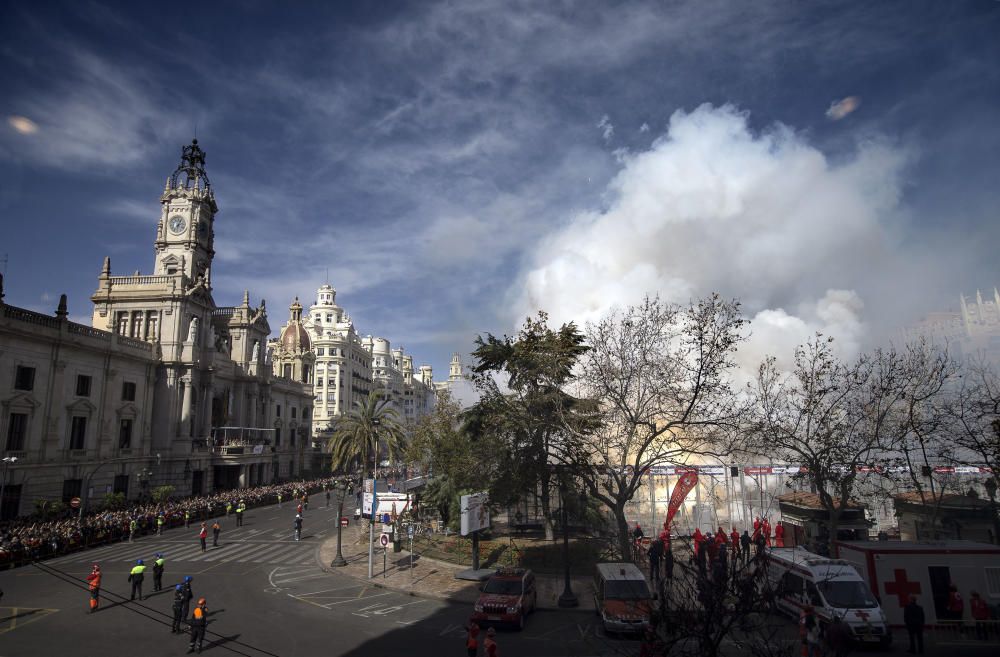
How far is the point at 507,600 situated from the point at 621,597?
3.55 metres

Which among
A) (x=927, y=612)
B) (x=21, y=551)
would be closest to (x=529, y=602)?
(x=927, y=612)

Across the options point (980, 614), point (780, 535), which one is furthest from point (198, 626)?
point (780, 535)

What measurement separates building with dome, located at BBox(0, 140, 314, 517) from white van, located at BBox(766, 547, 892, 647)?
136 ft

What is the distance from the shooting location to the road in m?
15.7

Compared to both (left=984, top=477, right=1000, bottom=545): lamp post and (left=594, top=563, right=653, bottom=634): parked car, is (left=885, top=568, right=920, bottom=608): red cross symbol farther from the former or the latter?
(left=984, top=477, right=1000, bottom=545): lamp post

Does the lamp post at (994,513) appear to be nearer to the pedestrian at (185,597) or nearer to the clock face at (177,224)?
the pedestrian at (185,597)

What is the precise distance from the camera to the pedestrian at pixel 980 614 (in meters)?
15.7

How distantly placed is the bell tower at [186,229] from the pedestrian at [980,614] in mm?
64343

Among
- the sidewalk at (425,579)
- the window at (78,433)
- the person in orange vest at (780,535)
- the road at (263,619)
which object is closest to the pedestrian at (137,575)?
the road at (263,619)

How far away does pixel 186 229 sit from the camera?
63156 mm

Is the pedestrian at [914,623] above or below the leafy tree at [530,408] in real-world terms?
below

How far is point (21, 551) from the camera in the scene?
1101 inches

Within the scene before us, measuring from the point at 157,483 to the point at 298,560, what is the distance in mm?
30536

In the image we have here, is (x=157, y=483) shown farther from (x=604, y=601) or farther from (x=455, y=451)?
(x=604, y=601)
